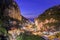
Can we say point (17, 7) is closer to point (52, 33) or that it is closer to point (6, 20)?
point (6, 20)

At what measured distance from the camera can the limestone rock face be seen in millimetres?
7221

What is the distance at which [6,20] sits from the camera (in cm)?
765

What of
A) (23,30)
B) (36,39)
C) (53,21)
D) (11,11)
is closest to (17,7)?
(11,11)

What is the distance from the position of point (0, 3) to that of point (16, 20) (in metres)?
1.02

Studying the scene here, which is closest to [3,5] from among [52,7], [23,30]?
[23,30]

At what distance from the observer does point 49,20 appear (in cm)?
739

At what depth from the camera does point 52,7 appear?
24.8 ft

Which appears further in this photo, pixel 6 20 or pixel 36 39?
pixel 6 20

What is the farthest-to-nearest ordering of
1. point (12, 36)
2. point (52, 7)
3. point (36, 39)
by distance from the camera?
point (52, 7)
point (12, 36)
point (36, 39)

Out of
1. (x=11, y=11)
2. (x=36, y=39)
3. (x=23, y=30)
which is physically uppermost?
(x=11, y=11)

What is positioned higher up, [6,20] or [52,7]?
[52,7]

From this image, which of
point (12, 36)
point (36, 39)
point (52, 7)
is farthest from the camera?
point (52, 7)

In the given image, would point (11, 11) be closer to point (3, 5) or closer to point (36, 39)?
point (3, 5)

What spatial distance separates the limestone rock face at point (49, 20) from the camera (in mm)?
7221
